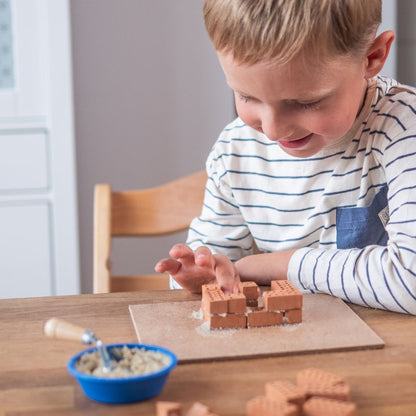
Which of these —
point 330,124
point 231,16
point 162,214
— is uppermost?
point 231,16

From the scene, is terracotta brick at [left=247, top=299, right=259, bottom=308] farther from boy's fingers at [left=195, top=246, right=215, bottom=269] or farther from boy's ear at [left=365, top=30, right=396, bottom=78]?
boy's ear at [left=365, top=30, right=396, bottom=78]

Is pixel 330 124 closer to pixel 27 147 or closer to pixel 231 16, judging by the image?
pixel 231 16

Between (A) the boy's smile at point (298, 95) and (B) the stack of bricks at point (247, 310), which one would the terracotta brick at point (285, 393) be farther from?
(A) the boy's smile at point (298, 95)

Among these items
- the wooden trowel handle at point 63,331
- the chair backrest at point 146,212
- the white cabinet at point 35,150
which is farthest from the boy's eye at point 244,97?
the white cabinet at point 35,150

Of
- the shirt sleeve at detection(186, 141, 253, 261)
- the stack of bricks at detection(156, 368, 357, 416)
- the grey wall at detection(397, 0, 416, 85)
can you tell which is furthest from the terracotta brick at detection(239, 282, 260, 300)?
the grey wall at detection(397, 0, 416, 85)

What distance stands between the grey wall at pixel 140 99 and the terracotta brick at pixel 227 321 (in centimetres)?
195

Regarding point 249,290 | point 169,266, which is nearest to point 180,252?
point 169,266

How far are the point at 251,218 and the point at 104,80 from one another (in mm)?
1608

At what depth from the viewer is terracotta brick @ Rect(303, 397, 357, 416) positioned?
615 mm

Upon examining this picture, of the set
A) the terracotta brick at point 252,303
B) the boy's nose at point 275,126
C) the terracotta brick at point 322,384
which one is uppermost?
the boy's nose at point 275,126

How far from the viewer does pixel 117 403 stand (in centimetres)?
67

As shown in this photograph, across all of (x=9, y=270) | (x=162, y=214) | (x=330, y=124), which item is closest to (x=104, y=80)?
(x=9, y=270)

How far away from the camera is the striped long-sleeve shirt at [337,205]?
38.9 inches

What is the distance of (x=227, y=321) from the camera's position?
86 cm
